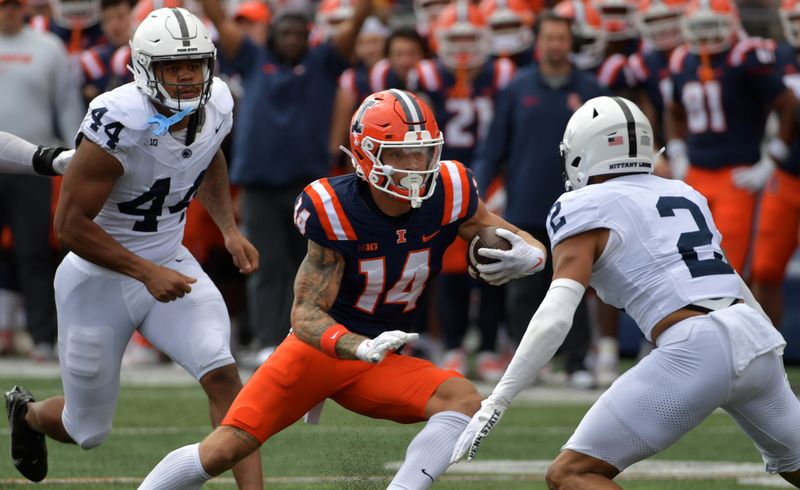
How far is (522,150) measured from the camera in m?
8.64

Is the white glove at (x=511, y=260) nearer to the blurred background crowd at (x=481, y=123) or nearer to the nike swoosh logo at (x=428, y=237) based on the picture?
the nike swoosh logo at (x=428, y=237)

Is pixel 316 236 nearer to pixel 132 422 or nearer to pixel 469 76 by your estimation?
pixel 132 422

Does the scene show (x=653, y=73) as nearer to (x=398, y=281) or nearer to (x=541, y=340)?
(x=398, y=281)

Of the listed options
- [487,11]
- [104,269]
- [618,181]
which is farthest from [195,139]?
[487,11]

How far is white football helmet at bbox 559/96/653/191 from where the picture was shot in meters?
4.41

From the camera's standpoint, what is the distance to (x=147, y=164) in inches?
197

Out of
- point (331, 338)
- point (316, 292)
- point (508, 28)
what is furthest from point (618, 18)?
point (331, 338)

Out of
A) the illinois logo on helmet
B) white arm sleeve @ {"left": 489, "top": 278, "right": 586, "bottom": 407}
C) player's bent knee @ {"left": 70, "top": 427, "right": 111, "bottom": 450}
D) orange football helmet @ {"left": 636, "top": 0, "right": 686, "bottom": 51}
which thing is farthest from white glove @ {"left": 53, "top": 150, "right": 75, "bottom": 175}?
the illinois logo on helmet

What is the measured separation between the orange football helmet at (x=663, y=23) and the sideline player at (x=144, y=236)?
4.57 meters

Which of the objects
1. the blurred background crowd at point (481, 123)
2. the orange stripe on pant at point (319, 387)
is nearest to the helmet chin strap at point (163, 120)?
the orange stripe on pant at point (319, 387)

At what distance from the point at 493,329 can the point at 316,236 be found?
4380mm

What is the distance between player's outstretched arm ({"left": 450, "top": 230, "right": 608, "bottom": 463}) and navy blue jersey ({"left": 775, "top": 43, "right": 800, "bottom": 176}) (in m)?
4.78

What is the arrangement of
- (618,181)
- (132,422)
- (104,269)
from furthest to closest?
(132,422) < (104,269) < (618,181)

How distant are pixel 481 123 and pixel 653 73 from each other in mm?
1127
